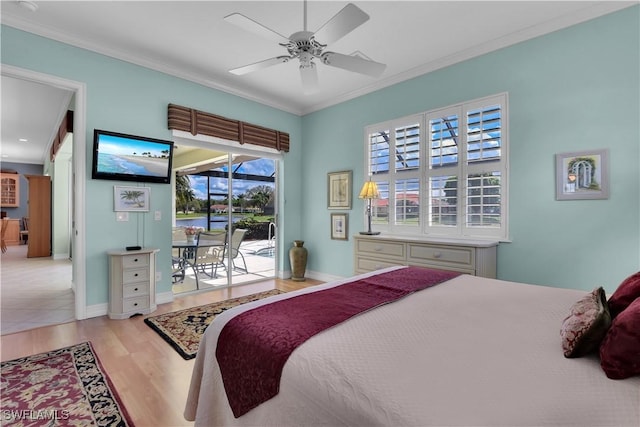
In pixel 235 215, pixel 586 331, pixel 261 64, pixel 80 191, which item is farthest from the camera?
pixel 235 215

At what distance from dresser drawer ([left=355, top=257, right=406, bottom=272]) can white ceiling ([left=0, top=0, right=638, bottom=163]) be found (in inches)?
92.3

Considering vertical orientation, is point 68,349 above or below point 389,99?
below

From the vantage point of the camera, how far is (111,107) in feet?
11.2

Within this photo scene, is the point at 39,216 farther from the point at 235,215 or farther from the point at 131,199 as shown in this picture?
Result: the point at 235,215

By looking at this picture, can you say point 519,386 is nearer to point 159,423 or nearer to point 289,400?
point 289,400

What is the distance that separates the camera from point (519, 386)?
854 mm

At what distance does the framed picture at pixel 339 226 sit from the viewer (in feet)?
15.3

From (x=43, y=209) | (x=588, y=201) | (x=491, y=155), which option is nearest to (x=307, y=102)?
(x=491, y=155)

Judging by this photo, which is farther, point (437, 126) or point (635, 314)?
point (437, 126)

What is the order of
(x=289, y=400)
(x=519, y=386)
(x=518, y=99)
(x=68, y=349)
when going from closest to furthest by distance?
(x=519, y=386), (x=289, y=400), (x=68, y=349), (x=518, y=99)

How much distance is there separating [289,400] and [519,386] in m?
0.69

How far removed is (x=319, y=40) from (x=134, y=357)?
9.05ft

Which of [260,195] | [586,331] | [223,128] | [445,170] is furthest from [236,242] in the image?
[586,331]

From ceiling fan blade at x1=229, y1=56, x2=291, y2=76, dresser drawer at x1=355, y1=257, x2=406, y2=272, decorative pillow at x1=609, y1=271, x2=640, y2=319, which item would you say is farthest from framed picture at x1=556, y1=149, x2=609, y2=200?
ceiling fan blade at x1=229, y1=56, x2=291, y2=76
